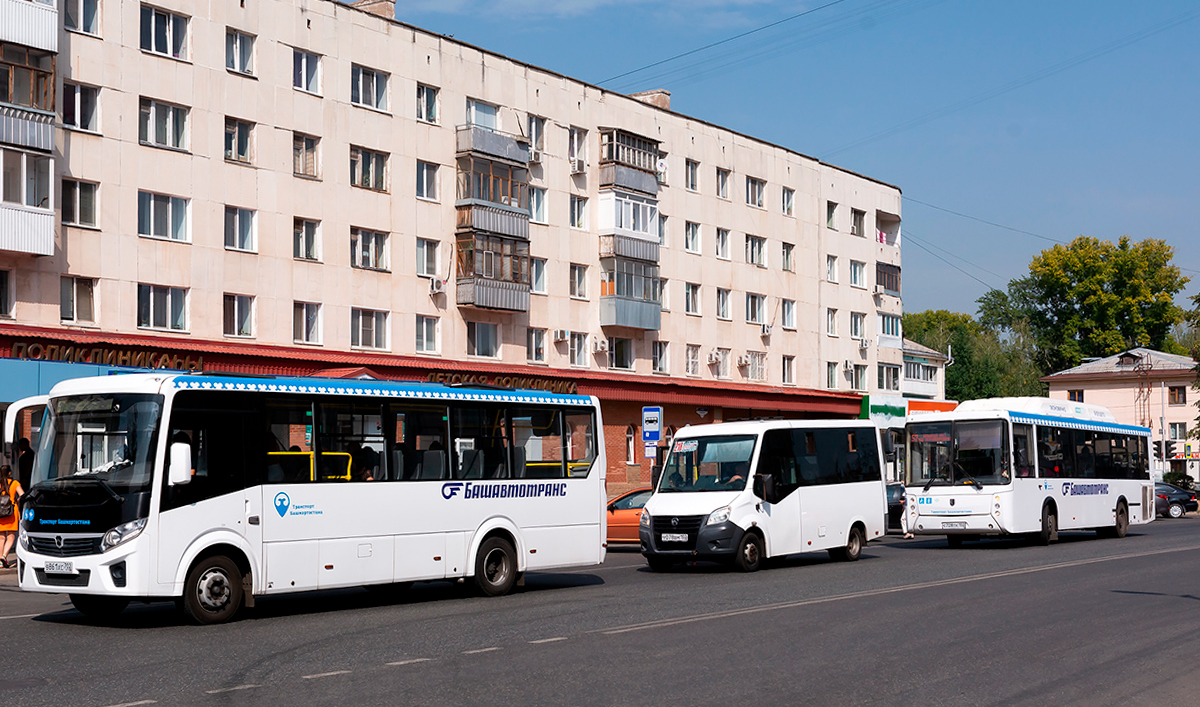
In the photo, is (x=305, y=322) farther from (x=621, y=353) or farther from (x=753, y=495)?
(x=753, y=495)

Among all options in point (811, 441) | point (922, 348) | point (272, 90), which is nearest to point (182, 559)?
point (811, 441)

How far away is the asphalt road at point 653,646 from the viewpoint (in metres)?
9.44

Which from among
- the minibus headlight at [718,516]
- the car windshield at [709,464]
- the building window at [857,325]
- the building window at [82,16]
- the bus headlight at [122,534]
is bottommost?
the minibus headlight at [718,516]

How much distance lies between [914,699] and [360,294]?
33.4 m

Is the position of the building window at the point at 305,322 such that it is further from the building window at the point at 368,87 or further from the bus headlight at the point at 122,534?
the bus headlight at the point at 122,534

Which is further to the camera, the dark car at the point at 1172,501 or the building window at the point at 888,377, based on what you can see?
the building window at the point at 888,377

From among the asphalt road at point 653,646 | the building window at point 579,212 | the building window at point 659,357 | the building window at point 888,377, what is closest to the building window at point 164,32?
the building window at point 579,212

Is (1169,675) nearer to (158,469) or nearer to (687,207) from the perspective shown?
(158,469)

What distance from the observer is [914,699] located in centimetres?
923

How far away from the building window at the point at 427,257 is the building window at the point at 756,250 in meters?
18.9

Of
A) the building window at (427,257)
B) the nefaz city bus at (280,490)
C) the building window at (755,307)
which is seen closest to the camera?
the nefaz city bus at (280,490)

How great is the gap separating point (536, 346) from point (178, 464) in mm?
34172

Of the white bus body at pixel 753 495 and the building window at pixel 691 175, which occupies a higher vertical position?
the building window at pixel 691 175

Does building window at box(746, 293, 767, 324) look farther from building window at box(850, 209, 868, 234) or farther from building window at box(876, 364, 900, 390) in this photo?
building window at box(876, 364, 900, 390)
